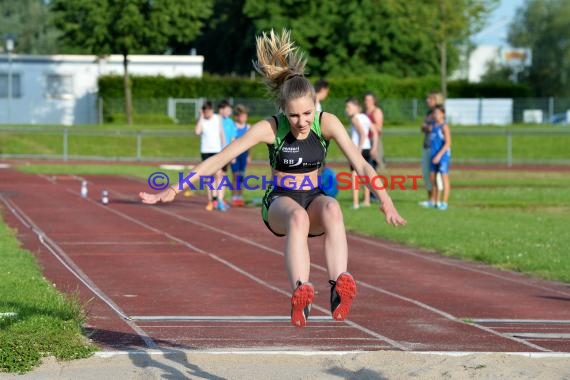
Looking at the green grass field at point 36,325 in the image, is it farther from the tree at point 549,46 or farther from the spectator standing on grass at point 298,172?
the tree at point 549,46

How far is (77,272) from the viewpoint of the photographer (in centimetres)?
1248

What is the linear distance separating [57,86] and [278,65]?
53.2 meters

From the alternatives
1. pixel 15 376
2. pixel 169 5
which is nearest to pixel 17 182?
pixel 15 376

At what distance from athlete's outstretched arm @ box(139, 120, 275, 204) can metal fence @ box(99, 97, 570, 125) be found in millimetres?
42497

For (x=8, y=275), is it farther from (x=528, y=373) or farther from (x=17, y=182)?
(x=17, y=182)

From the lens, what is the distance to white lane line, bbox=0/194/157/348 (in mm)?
8984

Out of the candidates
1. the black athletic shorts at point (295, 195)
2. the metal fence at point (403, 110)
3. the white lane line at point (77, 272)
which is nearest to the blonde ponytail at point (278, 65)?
the black athletic shorts at point (295, 195)

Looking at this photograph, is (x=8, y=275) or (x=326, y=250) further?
(x=8, y=275)

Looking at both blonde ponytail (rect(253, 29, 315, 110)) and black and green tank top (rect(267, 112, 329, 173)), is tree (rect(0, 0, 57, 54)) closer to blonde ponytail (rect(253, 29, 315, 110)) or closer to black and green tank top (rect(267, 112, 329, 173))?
blonde ponytail (rect(253, 29, 315, 110))

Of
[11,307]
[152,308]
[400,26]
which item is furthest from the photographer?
[400,26]

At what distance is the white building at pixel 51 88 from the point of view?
2309 inches

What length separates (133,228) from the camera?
17656 mm

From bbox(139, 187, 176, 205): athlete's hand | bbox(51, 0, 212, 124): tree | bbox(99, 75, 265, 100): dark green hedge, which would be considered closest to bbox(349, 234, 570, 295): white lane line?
bbox(139, 187, 176, 205): athlete's hand

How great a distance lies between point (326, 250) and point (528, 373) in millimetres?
1468
